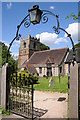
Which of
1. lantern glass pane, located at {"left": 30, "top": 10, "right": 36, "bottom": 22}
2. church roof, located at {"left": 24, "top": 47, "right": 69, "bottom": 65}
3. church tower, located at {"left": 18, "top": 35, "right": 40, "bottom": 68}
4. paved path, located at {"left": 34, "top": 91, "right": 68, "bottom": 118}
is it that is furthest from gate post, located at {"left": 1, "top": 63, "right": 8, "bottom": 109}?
church tower, located at {"left": 18, "top": 35, "right": 40, "bottom": 68}

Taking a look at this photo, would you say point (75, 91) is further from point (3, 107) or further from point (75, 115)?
point (3, 107)

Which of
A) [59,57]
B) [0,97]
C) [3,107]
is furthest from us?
[59,57]

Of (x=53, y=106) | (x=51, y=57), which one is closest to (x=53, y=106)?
(x=53, y=106)

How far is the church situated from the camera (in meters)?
28.6

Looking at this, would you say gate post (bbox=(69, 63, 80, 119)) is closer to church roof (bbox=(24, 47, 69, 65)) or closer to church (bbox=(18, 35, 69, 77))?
church (bbox=(18, 35, 69, 77))

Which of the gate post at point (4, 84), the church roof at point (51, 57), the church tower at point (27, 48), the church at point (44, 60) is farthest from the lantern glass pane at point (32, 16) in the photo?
the church tower at point (27, 48)

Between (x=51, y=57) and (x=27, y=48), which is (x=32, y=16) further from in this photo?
(x=27, y=48)

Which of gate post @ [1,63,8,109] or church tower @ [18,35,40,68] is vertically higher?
church tower @ [18,35,40,68]

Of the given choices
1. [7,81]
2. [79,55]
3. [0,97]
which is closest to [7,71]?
[7,81]

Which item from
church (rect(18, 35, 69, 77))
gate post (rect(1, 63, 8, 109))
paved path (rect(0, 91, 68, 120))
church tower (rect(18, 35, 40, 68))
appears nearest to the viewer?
paved path (rect(0, 91, 68, 120))

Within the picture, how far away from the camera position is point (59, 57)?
2981cm

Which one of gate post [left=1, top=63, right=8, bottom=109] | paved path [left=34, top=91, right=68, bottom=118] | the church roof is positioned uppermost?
the church roof

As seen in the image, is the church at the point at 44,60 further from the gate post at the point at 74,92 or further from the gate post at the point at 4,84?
the gate post at the point at 74,92

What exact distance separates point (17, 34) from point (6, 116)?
3.05 m
